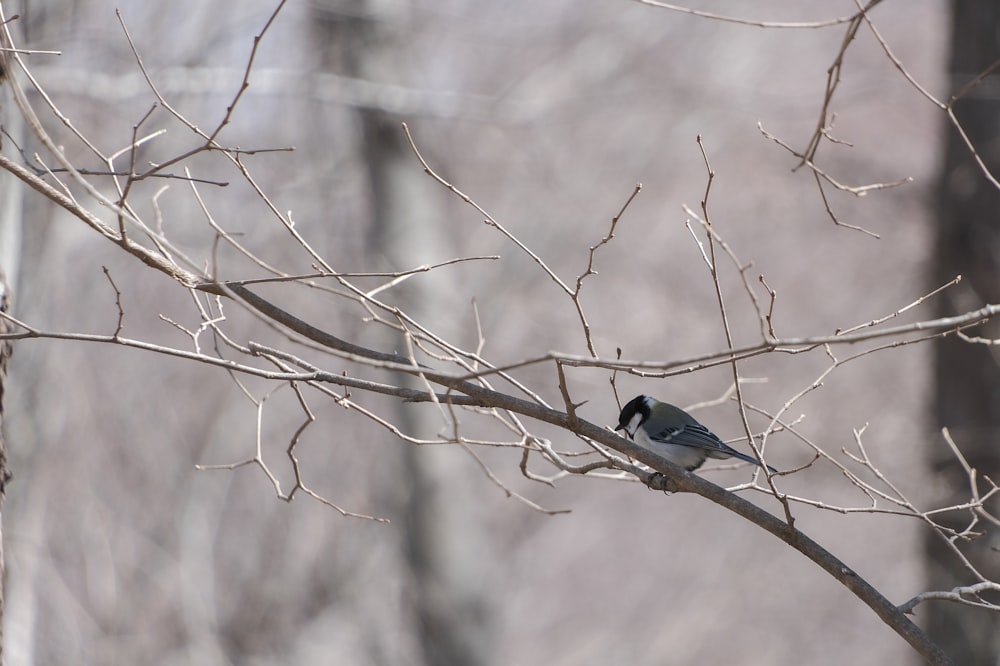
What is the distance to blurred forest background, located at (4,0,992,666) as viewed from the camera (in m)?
7.67

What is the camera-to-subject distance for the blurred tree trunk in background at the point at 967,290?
5539 mm

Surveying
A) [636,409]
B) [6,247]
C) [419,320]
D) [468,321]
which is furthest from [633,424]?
[468,321]

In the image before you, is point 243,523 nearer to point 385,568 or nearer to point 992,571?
point 385,568

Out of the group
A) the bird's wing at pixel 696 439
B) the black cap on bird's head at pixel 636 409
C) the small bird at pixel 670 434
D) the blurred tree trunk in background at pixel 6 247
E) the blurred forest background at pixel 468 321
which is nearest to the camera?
the blurred tree trunk in background at pixel 6 247

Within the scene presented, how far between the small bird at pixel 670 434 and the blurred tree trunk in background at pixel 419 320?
10.4 ft

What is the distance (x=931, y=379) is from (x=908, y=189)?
1.27 m

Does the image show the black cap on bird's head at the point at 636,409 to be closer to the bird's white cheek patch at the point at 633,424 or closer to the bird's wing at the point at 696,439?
the bird's white cheek patch at the point at 633,424

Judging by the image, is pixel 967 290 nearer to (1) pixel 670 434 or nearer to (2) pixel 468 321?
(1) pixel 670 434

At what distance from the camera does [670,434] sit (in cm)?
471

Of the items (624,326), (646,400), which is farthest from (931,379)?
(624,326)

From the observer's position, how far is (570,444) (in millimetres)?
11984

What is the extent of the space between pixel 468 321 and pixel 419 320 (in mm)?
603

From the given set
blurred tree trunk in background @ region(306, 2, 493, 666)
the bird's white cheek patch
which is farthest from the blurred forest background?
the bird's white cheek patch

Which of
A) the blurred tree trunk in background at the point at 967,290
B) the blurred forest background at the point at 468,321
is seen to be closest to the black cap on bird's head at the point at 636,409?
the blurred tree trunk in background at the point at 967,290
